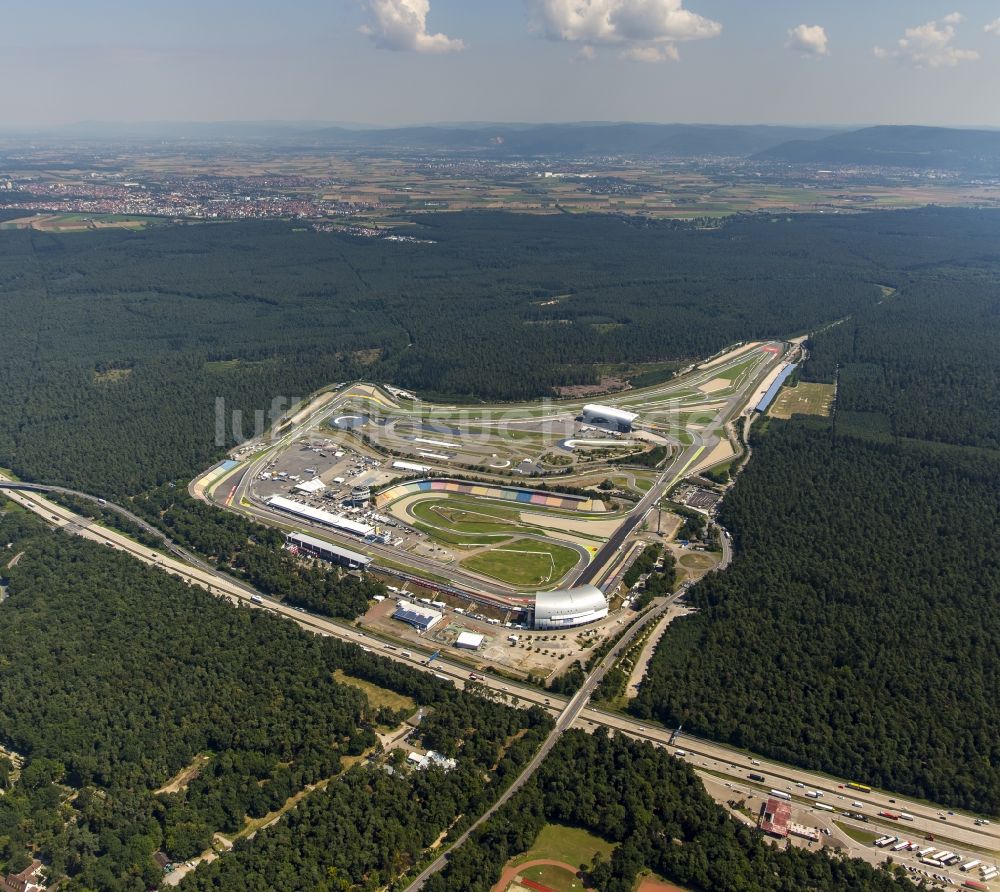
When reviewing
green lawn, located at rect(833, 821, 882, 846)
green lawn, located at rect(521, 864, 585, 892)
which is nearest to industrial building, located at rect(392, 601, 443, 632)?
green lawn, located at rect(521, 864, 585, 892)

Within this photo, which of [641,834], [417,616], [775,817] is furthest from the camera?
[417,616]

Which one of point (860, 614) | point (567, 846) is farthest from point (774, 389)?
point (567, 846)

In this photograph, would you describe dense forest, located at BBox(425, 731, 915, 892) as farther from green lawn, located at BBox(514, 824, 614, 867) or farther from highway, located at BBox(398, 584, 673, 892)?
highway, located at BBox(398, 584, 673, 892)

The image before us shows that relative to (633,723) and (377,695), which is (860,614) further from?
(377,695)

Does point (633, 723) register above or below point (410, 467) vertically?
below

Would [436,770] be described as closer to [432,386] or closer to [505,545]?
[505,545]

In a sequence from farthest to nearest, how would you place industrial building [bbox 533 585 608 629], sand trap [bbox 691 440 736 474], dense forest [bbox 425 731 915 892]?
1. sand trap [bbox 691 440 736 474]
2. industrial building [bbox 533 585 608 629]
3. dense forest [bbox 425 731 915 892]
